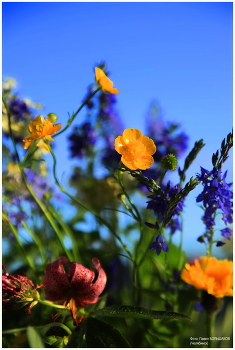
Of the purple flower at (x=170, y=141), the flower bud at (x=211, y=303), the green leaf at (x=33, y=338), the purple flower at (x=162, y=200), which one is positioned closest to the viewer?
the green leaf at (x=33, y=338)

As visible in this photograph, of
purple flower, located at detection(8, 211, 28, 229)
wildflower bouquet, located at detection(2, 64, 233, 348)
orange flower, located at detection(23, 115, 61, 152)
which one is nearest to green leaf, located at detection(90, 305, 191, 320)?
wildflower bouquet, located at detection(2, 64, 233, 348)

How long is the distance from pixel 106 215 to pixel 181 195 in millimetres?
457

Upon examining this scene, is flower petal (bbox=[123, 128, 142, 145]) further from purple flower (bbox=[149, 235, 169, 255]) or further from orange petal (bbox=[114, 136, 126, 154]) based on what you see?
purple flower (bbox=[149, 235, 169, 255])

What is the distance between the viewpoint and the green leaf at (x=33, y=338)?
0.36m

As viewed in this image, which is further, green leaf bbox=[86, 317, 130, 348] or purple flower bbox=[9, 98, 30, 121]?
purple flower bbox=[9, 98, 30, 121]

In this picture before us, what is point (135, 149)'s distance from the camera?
1.45 ft

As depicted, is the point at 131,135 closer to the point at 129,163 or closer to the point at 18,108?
the point at 129,163

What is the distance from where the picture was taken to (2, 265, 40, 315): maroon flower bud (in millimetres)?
425

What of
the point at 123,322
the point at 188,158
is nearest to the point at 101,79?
the point at 188,158

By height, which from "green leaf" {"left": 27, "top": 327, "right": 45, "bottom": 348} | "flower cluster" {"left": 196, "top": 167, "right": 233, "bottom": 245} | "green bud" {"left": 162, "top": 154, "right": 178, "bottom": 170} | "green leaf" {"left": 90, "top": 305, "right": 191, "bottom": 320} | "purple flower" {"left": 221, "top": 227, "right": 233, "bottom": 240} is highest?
"green bud" {"left": 162, "top": 154, "right": 178, "bottom": 170}

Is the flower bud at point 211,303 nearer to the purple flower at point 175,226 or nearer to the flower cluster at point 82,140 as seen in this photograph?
the purple flower at point 175,226

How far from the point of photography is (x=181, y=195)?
42cm

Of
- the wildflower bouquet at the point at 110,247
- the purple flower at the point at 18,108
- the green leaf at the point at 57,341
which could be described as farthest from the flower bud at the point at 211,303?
the purple flower at the point at 18,108

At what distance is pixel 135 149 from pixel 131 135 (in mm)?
25
